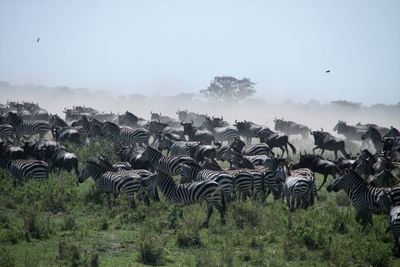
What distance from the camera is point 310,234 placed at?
11.3m

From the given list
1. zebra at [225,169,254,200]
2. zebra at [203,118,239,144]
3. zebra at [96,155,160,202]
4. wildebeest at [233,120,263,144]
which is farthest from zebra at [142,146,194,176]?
wildebeest at [233,120,263,144]

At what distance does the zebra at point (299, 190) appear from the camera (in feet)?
44.7

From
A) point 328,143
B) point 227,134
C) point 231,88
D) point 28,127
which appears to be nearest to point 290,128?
point 227,134

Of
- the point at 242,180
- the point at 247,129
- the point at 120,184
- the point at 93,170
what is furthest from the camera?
the point at 247,129

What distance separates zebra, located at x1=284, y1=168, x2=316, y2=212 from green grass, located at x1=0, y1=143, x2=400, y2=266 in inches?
13.1

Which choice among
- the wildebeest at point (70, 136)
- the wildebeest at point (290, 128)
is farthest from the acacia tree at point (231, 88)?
the wildebeest at point (70, 136)

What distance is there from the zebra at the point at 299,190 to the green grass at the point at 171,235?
33 cm

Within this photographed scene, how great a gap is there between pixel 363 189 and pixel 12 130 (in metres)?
19.2

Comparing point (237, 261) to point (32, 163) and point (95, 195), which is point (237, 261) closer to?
point (95, 195)

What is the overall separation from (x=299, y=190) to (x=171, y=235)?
4198mm

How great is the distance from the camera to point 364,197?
12312 millimetres

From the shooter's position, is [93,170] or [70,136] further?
[70,136]

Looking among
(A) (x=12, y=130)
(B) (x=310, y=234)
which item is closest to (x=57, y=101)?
(A) (x=12, y=130)

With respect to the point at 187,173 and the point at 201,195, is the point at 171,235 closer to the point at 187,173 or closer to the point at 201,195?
the point at 201,195
